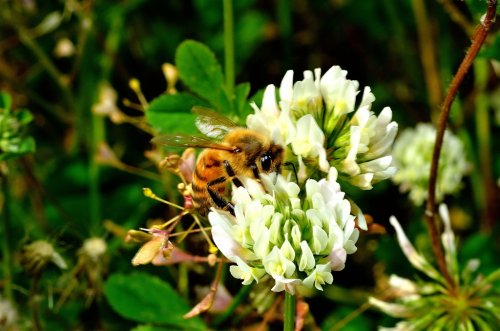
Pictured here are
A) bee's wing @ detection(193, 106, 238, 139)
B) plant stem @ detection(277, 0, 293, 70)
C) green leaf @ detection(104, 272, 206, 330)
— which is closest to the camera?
bee's wing @ detection(193, 106, 238, 139)

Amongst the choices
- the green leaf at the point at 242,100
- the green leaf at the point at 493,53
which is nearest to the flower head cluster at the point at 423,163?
the green leaf at the point at 493,53

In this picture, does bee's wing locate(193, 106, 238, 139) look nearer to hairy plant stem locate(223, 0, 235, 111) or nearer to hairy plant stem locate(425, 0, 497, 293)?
hairy plant stem locate(425, 0, 497, 293)

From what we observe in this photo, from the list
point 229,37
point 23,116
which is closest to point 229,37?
point 229,37

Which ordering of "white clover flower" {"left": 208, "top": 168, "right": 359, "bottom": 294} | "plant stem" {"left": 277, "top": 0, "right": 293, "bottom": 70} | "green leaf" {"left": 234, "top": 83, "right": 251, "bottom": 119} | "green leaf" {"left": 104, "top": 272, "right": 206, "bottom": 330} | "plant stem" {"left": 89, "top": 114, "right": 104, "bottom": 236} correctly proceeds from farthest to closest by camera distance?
"plant stem" {"left": 277, "top": 0, "right": 293, "bottom": 70}, "plant stem" {"left": 89, "top": 114, "right": 104, "bottom": 236}, "green leaf" {"left": 104, "top": 272, "right": 206, "bottom": 330}, "green leaf" {"left": 234, "top": 83, "right": 251, "bottom": 119}, "white clover flower" {"left": 208, "top": 168, "right": 359, "bottom": 294}

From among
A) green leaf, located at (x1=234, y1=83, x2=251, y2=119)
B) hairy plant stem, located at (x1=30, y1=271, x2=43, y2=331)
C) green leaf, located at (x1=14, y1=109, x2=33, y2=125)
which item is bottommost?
hairy plant stem, located at (x1=30, y1=271, x2=43, y2=331)

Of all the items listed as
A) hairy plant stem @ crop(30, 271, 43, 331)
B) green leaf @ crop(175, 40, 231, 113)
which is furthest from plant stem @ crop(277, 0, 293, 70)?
hairy plant stem @ crop(30, 271, 43, 331)

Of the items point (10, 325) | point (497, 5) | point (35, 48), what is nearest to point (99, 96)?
point (35, 48)

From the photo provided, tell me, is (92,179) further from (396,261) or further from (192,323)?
(396,261)

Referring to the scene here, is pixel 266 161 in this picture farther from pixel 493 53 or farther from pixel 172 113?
pixel 493 53
